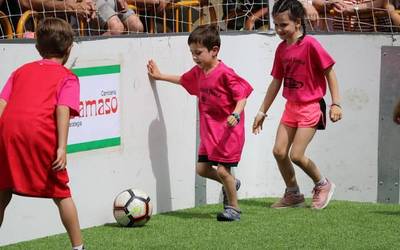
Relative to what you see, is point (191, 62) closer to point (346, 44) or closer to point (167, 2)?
point (167, 2)

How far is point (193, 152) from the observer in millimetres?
9406

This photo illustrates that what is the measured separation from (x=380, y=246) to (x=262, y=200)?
2.67 meters

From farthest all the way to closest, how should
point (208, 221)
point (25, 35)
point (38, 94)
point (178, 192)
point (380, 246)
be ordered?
point (178, 192) < point (208, 221) < point (25, 35) < point (380, 246) < point (38, 94)

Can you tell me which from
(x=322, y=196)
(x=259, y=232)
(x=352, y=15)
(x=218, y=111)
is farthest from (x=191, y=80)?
(x=352, y=15)

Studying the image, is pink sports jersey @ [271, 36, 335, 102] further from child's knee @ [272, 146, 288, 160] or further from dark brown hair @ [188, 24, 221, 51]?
dark brown hair @ [188, 24, 221, 51]

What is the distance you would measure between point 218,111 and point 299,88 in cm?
83

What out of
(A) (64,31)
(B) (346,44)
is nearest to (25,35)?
(A) (64,31)

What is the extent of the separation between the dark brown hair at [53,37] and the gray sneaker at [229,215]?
246cm

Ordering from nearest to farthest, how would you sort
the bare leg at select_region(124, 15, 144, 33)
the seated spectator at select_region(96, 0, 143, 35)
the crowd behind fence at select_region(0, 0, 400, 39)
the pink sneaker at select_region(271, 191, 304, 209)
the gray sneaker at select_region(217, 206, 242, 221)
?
the crowd behind fence at select_region(0, 0, 400, 39) → the gray sneaker at select_region(217, 206, 242, 221) → the seated spectator at select_region(96, 0, 143, 35) → the bare leg at select_region(124, 15, 144, 33) → the pink sneaker at select_region(271, 191, 304, 209)

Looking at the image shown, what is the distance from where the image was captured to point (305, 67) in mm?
8945

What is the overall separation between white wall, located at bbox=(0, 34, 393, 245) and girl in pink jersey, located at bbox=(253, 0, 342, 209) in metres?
0.78

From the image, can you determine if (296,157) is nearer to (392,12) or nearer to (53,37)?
(392,12)

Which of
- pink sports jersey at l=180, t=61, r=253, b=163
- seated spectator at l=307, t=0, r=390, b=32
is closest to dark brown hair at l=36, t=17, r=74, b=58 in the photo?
pink sports jersey at l=180, t=61, r=253, b=163

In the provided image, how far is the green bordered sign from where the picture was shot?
26.2ft
